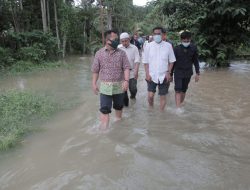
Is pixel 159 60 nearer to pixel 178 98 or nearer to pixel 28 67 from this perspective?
pixel 178 98

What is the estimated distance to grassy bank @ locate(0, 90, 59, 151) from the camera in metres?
6.43

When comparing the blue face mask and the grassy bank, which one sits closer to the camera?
the grassy bank

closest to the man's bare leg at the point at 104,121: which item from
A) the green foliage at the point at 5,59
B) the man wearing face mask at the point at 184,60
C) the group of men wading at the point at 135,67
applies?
the group of men wading at the point at 135,67

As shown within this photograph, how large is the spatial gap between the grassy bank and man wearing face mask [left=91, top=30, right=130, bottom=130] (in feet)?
5.23

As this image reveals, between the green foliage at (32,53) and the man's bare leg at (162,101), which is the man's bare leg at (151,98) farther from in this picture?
the green foliage at (32,53)

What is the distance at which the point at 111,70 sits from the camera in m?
6.39

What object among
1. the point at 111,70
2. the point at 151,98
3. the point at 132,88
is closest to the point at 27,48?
the point at 132,88

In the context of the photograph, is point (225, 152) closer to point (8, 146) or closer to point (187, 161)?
point (187, 161)

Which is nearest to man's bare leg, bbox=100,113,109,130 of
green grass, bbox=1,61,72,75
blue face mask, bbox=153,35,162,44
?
blue face mask, bbox=153,35,162,44

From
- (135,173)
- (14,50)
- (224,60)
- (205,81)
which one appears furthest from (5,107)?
(14,50)

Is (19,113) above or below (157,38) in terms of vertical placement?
below

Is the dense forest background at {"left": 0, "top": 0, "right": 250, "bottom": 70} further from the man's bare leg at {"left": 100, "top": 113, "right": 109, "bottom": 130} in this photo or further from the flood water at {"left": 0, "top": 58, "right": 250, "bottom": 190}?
the man's bare leg at {"left": 100, "top": 113, "right": 109, "bottom": 130}

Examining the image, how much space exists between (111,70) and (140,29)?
53.2 feet

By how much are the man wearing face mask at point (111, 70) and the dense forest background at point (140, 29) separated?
335 inches
